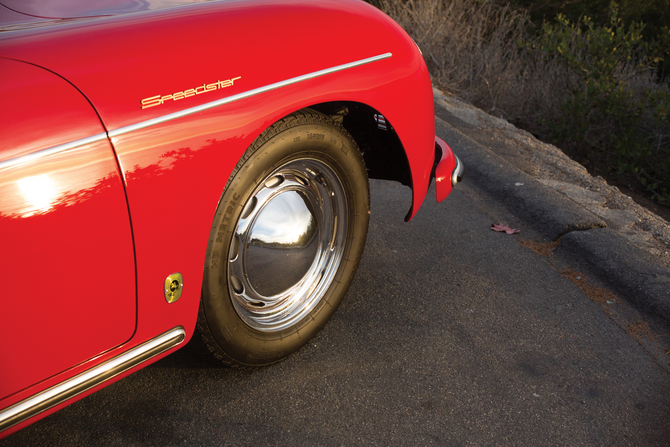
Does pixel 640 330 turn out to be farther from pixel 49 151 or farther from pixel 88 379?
pixel 49 151

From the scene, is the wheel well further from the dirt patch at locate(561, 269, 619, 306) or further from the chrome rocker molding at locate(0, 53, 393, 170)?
the dirt patch at locate(561, 269, 619, 306)

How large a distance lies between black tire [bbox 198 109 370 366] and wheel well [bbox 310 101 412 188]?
135 millimetres

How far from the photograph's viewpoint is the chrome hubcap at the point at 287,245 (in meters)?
1.87

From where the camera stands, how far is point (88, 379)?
4.42ft

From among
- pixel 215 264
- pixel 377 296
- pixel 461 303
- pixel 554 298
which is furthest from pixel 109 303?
pixel 554 298

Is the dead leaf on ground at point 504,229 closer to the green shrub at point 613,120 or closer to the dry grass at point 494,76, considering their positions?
the green shrub at point 613,120

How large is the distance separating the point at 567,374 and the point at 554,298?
562 millimetres

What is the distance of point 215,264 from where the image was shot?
5.32 ft

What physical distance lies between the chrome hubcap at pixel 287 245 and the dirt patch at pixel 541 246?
1.42m

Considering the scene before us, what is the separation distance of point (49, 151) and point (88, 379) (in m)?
0.60

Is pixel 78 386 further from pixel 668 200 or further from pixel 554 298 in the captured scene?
pixel 668 200

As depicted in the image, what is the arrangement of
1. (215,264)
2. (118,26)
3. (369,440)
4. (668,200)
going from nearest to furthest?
(118,26)
(215,264)
(369,440)
(668,200)

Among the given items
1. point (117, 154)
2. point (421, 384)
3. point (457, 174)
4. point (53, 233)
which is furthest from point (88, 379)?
point (457, 174)

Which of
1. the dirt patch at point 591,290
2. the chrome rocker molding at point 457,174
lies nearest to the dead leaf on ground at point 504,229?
the dirt patch at point 591,290
